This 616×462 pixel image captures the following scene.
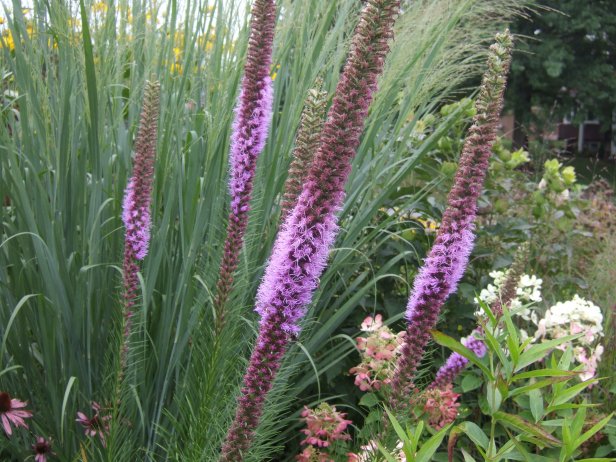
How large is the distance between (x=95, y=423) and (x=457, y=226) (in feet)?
4.49

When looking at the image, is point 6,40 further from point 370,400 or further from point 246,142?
point 370,400

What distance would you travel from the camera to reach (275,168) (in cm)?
281

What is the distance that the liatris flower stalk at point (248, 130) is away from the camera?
220cm

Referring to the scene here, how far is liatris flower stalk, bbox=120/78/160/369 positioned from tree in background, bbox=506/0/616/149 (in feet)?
68.5

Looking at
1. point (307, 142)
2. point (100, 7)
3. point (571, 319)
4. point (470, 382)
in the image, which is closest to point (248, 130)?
point (307, 142)

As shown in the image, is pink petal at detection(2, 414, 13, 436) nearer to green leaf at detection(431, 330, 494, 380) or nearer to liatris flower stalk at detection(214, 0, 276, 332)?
liatris flower stalk at detection(214, 0, 276, 332)

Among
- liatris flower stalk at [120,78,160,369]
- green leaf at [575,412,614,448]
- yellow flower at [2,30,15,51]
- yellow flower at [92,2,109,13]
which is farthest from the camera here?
yellow flower at [2,30,15,51]

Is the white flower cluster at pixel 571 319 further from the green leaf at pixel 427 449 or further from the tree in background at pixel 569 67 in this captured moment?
the tree in background at pixel 569 67

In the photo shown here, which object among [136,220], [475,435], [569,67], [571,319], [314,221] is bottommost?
[569,67]

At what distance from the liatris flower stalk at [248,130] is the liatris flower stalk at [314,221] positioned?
32cm

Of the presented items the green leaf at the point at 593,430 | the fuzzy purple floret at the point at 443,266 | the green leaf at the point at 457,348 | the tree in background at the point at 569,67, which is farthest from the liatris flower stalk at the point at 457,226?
the tree in background at the point at 569,67

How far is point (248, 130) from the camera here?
230 centimetres

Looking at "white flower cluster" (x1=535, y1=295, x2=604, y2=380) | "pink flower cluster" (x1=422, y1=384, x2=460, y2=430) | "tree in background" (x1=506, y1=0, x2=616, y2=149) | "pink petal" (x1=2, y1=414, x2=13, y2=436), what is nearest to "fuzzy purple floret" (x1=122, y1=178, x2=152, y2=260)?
"pink petal" (x1=2, y1=414, x2=13, y2=436)

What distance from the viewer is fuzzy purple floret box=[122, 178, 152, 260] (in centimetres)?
241
